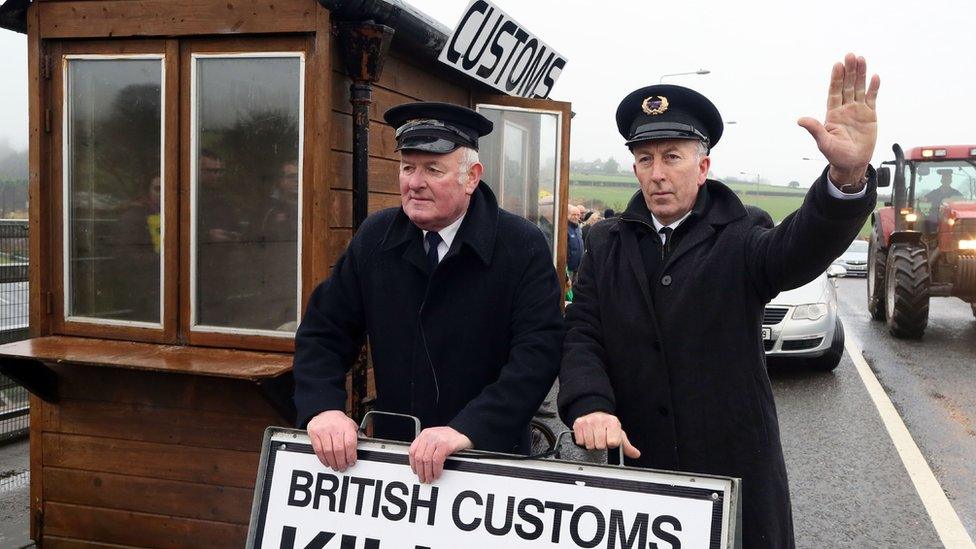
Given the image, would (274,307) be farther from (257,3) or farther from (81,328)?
(257,3)

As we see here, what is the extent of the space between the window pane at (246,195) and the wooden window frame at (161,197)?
0.12m

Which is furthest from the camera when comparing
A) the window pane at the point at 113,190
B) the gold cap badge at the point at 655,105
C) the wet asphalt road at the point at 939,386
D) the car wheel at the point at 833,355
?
the car wheel at the point at 833,355

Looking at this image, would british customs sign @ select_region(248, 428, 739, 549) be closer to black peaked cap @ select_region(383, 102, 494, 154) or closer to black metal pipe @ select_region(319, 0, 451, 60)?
black peaked cap @ select_region(383, 102, 494, 154)

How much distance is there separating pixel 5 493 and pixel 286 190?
328 centimetres

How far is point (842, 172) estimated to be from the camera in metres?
2.01

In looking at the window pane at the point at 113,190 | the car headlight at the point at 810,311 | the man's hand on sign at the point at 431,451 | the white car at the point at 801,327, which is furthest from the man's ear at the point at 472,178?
the car headlight at the point at 810,311

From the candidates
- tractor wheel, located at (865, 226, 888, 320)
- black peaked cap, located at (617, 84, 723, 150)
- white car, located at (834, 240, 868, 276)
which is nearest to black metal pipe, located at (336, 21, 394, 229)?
black peaked cap, located at (617, 84, 723, 150)

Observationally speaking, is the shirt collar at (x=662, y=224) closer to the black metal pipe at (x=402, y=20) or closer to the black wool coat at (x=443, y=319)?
the black wool coat at (x=443, y=319)

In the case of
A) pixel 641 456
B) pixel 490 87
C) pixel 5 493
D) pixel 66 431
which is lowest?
pixel 5 493

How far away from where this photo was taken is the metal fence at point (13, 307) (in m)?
6.04

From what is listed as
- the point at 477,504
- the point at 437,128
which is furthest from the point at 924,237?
the point at 477,504

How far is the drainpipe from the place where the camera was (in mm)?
3689

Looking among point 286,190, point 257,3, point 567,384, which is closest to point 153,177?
point 286,190

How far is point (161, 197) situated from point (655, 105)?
2644 mm
